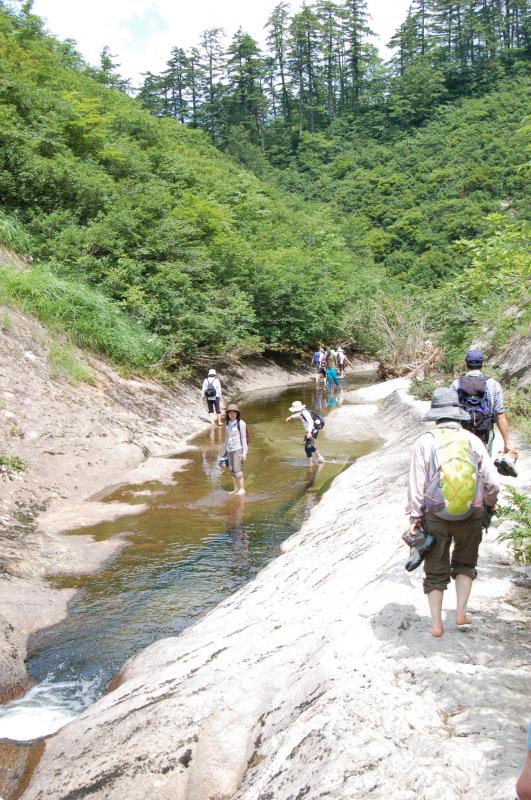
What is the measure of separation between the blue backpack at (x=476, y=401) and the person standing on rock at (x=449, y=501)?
7.19 feet

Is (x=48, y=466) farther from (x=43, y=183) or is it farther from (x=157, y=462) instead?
(x=43, y=183)

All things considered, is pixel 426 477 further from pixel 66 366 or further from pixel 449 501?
pixel 66 366

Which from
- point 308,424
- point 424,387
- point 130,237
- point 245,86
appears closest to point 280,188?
point 245,86

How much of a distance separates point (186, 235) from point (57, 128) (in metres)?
5.41

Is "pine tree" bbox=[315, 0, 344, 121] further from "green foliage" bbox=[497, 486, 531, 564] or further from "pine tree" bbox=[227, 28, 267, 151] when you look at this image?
"green foliage" bbox=[497, 486, 531, 564]

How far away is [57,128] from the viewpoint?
21.2m

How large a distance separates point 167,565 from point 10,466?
360 cm

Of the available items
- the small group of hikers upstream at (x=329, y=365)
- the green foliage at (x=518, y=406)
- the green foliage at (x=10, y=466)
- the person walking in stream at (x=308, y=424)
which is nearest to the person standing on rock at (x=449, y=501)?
the green foliage at (x=518, y=406)

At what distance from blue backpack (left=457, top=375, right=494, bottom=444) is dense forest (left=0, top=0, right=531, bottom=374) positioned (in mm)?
767

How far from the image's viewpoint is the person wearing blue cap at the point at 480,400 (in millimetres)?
6539

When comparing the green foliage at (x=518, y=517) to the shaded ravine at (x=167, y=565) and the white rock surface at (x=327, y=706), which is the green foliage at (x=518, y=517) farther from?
the shaded ravine at (x=167, y=565)

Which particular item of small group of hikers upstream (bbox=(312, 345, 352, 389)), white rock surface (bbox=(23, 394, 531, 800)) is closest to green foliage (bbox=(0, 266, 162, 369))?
small group of hikers upstream (bbox=(312, 345, 352, 389))

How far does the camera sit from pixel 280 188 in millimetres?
57719

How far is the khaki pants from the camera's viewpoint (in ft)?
14.1
